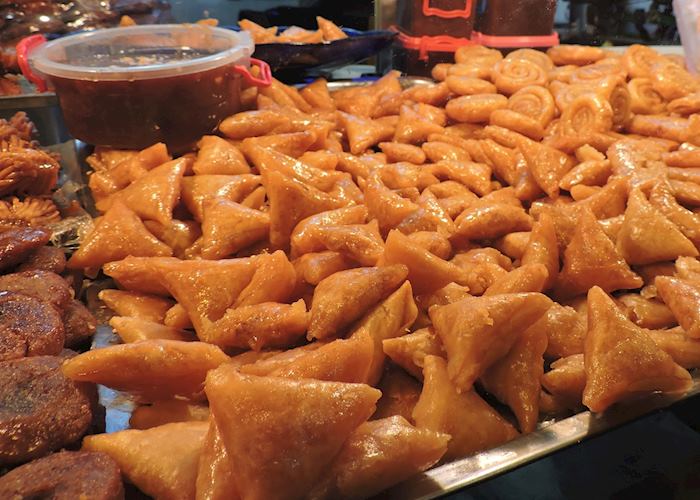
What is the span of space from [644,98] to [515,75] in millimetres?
599

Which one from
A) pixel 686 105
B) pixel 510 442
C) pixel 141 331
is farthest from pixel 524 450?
pixel 686 105

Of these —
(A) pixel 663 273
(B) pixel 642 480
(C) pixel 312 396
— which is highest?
(C) pixel 312 396

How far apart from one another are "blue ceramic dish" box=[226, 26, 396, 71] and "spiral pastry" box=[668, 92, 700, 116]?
1.53m

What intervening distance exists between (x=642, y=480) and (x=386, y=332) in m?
0.73

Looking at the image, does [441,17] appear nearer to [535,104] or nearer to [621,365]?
[535,104]

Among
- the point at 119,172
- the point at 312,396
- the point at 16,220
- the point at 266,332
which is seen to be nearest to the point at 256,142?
the point at 119,172

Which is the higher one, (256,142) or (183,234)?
(256,142)

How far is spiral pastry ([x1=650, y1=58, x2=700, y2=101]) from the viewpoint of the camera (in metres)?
2.62

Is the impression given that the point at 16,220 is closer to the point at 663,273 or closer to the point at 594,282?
the point at 594,282

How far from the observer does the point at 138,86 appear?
213 cm

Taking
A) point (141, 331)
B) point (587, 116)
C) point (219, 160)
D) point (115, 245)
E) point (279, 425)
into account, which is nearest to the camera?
point (279, 425)

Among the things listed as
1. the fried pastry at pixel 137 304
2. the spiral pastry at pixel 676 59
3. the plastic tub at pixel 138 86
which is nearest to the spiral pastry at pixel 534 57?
the spiral pastry at pixel 676 59

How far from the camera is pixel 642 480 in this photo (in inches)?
53.7

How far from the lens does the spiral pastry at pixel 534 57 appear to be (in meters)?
2.94
